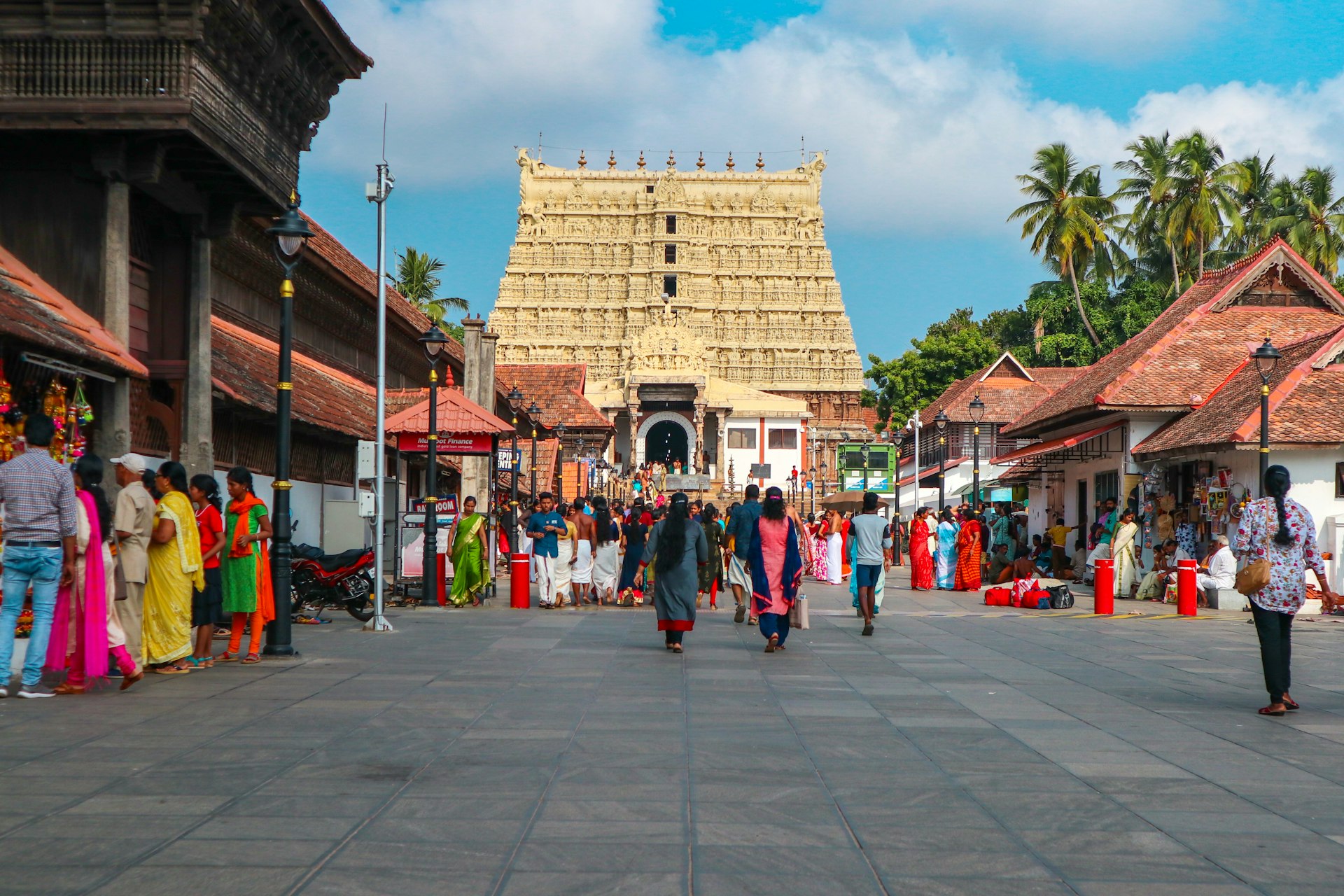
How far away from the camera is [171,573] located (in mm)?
10125

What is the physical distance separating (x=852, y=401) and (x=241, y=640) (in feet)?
238

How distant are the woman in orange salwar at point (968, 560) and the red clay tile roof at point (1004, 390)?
21.7 meters

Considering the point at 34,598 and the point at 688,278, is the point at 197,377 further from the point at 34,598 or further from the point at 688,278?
the point at 688,278

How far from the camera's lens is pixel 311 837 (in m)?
5.20

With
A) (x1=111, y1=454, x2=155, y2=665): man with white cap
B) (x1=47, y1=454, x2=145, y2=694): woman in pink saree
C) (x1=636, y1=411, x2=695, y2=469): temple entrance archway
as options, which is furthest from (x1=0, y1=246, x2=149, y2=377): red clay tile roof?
(x1=636, y1=411, x2=695, y2=469): temple entrance archway

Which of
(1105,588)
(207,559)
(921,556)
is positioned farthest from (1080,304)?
(207,559)

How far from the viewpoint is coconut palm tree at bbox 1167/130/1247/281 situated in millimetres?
53125

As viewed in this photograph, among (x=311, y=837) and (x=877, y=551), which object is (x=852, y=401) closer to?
(x=877, y=551)

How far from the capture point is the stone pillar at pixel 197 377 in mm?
14875

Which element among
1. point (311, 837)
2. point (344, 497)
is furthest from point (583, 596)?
point (311, 837)

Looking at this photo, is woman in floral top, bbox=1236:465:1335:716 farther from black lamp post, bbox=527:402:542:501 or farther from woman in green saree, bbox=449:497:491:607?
black lamp post, bbox=527:402:542:501

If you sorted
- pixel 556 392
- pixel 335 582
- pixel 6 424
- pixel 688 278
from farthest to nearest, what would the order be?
pixel 688 278
pixel 556 392
pixel 335 582
pixel 6 424

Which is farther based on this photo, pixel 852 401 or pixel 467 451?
pixel 852 401

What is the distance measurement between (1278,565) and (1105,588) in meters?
10.8
